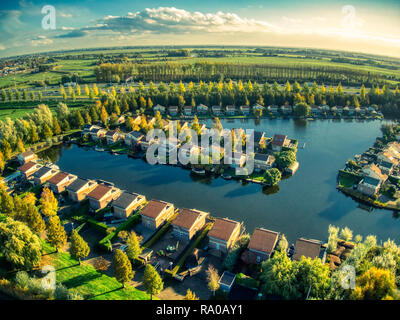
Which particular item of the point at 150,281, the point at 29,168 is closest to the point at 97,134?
the point at 29,168

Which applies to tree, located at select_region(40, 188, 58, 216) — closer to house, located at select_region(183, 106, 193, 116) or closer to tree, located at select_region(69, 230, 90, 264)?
tree, located at select_region(69, 230, 90, 264)

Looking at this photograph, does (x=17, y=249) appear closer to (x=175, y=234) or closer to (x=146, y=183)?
(x=175, y=234)

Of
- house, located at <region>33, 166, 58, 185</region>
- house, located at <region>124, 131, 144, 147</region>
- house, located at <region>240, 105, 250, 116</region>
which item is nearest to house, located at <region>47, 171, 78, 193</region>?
house, located at <region>33, 166, 58, 185</region>

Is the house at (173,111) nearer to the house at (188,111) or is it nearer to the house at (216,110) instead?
the house at (188,111)

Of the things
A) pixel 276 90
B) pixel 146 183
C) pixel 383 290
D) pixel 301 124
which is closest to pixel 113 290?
pixel 146 183

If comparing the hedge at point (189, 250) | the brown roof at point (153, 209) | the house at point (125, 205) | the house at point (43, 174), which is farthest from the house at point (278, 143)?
the house at point (43, 174)

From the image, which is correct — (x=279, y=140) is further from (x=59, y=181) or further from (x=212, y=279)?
(x=59, y=181)
